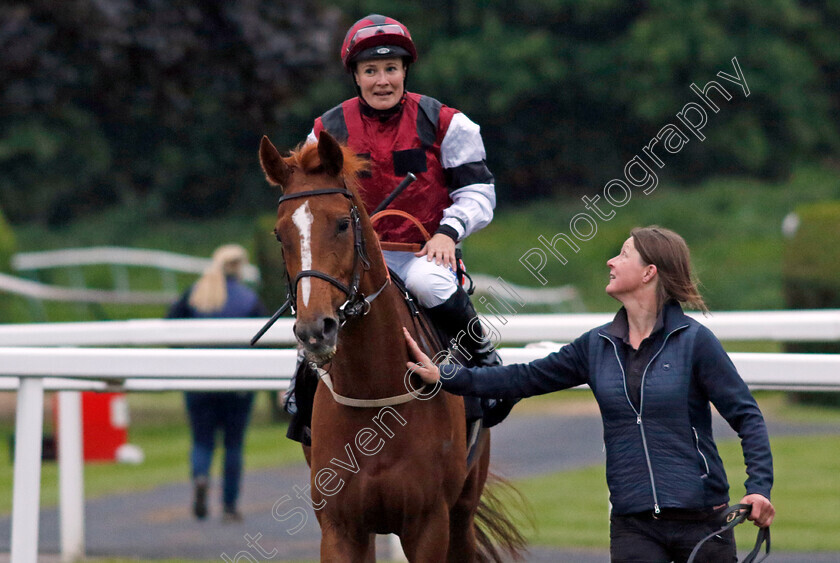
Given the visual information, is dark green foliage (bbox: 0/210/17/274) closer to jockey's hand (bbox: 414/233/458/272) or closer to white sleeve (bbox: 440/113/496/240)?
white sleeve (bbox: 440/113/496/240)

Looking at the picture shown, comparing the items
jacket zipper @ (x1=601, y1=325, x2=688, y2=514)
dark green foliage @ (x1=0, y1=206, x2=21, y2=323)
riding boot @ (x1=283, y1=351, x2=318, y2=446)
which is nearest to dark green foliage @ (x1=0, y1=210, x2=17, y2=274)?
dark green foliage @ (x1=0, y1=206, x2=21, y2=323)

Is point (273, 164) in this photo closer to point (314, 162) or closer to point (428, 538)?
point (314, 162)

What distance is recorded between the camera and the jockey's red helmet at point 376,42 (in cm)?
389

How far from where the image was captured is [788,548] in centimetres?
612

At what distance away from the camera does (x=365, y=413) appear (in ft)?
11.5

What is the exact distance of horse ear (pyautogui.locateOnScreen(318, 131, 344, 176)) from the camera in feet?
10.8

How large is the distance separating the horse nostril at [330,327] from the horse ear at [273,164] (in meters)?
0.51

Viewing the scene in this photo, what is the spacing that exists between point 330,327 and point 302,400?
0.86 meters

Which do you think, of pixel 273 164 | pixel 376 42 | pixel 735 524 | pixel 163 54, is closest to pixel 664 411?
pixel 735 524

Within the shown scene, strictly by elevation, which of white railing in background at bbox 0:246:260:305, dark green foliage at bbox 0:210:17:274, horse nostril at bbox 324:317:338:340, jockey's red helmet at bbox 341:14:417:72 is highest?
white railing in background at bbox 0:246:260:305

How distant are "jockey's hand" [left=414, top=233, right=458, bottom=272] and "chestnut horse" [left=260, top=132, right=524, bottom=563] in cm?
20

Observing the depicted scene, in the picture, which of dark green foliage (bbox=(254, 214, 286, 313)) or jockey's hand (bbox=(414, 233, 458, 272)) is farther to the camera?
dark green foliage (bbox=(254, 214, 286, 313))

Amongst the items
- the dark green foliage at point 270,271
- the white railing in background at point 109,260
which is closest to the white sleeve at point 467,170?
the dark green foliage at point 270,271

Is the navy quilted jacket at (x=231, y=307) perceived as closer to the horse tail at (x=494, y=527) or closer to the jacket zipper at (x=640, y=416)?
the horse tail at (x=494, y=527)
